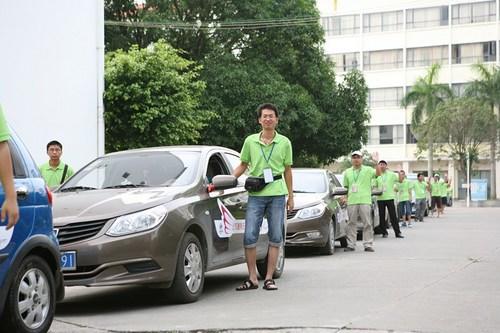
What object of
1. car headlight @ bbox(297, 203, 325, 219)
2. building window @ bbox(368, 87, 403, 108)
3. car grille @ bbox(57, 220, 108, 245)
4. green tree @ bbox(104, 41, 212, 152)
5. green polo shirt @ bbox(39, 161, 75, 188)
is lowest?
car headlight @ bbox(297, 203, 325, 219)

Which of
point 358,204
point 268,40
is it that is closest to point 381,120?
point 268,40

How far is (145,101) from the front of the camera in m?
22.6

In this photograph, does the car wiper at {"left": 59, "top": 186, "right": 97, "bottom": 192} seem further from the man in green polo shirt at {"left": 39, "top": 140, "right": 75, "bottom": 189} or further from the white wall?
the white wall

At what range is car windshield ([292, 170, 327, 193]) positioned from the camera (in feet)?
50.5

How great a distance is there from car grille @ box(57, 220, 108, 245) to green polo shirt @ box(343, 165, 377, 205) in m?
8.00

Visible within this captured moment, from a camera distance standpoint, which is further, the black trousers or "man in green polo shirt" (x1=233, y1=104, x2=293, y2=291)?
the black trousers

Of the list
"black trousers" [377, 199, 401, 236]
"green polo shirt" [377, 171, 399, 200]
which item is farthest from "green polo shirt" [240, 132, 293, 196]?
"black trousers" [377, 199, 401, 236]

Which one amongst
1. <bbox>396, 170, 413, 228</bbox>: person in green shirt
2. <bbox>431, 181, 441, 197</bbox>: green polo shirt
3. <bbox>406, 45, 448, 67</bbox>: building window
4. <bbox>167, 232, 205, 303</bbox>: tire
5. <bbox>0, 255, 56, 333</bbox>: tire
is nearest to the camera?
<bbox>0, 255, 56, 333</bbox>: tire

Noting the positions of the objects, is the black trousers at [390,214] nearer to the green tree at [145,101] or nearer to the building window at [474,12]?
the green tree at [145,101]

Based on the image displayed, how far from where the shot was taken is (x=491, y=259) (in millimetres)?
13273

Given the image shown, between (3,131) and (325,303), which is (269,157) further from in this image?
(3,131)

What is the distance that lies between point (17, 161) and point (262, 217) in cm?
390

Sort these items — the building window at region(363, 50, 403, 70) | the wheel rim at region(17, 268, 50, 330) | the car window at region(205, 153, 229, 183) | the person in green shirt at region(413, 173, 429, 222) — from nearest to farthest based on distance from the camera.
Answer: the wheel rim at region(17, 268, 50, 330) < the car window at region(205, 153, 229, 183) < the person in green shirt at region(413, 173, 429, 222) < the building window at region(363, 50, 403, 70)

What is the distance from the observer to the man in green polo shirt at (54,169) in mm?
11266
